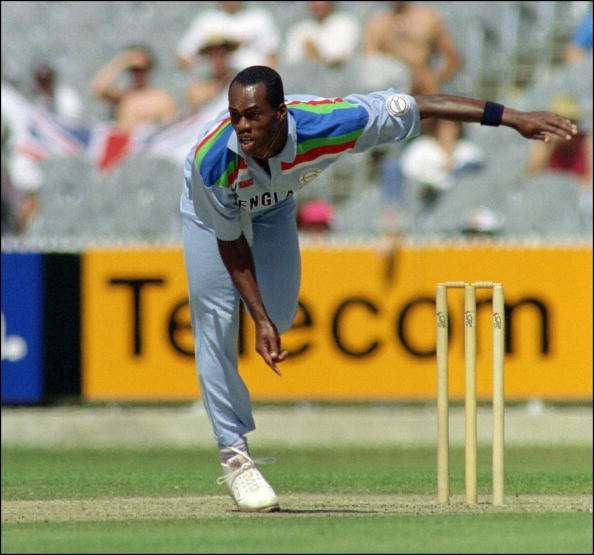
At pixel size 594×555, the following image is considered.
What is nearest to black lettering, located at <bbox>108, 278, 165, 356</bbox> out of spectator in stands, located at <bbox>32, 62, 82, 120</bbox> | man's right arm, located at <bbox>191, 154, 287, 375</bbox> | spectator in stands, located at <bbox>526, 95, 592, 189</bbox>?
spectator in stands, located at <bbox>526, 95, 592, 189</bbox>

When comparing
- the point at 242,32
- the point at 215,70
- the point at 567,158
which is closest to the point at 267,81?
the point at 567,158

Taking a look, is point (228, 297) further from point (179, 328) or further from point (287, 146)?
point (179, 328)

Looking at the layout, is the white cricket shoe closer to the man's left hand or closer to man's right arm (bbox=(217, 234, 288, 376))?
man's right arm (bbox=(217, 234, 288, 376))

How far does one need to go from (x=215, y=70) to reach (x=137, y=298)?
9.23ft

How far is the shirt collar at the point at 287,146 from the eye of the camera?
217 inches

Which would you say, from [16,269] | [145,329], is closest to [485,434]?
[145,329]

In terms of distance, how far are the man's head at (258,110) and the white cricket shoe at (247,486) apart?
45.2 inches

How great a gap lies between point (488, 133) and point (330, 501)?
6543 mm

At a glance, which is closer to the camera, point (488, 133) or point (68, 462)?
point (68, 462)

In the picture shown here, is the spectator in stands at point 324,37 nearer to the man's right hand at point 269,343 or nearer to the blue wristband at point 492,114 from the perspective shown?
the blue wristband at point 492,114

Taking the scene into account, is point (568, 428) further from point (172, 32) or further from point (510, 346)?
point (172, 32)

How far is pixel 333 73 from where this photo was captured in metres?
12.6

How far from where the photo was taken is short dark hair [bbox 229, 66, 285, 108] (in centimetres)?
542

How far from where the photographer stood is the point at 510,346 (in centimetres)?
1077
